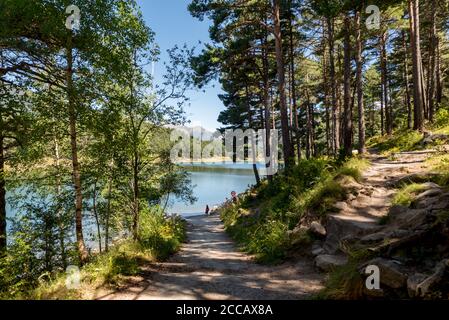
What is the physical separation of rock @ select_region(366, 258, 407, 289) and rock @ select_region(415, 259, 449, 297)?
0.36m

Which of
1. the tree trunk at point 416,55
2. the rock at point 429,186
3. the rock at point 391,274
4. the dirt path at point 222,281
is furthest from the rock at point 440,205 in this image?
the tree trunk at point 416,55

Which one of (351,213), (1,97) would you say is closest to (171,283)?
(351,213)

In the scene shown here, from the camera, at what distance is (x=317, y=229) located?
8.69 meters

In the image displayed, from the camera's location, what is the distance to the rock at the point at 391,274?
15.3 ft

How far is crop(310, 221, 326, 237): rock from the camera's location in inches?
338

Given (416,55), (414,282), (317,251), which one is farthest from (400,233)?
(416,55)

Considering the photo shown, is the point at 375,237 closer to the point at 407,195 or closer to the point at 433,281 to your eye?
the point at 433,281

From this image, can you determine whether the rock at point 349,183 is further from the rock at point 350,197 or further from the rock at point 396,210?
the rock at point 396,210

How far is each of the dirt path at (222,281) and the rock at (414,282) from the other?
6.79 feet

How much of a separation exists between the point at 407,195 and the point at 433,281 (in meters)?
4.31

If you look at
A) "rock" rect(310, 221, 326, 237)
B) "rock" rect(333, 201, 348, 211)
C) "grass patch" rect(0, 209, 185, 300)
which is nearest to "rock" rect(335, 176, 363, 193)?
"rock" rect(333, 201, 348, 211)
